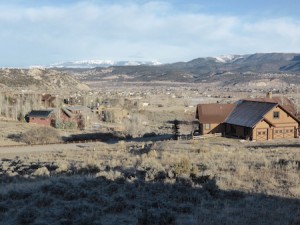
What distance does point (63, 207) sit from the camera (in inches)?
414

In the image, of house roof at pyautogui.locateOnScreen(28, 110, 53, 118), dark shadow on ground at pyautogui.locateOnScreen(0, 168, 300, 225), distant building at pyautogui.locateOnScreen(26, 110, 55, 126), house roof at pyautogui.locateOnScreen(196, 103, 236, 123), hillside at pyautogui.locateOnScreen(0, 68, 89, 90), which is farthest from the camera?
hillside at pyautogui.locateOnScreen(0, 68, 89, 90)

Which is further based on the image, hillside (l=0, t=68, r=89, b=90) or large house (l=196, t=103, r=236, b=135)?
hillside (l=0, t=68, r=89, b=90)

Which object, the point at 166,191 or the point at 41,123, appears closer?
the point at 166,191

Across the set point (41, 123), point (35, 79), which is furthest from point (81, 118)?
point (35, 79)

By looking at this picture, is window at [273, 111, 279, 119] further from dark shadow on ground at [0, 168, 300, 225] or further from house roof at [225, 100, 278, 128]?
dark shadow on ground at [0, 168, 300, 225]

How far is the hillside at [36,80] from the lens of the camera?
15300cm

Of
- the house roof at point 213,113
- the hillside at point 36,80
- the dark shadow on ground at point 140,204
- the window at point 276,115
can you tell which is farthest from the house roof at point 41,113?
the hillside at point 36,80

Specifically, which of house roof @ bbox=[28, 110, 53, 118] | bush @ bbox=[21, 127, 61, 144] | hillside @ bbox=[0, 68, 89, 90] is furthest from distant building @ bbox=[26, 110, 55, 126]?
hillside @ bbox=[0, 68, 89, 90]

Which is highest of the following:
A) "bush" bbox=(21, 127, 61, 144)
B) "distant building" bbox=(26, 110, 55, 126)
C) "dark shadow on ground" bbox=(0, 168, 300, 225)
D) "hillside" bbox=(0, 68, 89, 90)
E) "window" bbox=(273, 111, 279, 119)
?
"hillside" bbox=(0, 68, 89, 90)

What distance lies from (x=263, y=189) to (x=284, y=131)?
37.3m

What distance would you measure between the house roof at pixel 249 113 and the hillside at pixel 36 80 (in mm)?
109481

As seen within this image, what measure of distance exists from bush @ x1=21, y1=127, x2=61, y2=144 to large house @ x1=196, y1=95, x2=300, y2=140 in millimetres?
17874

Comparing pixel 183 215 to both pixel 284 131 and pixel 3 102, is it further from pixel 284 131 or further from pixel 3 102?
pixel 3 102

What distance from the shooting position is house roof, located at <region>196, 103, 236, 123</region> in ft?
163
